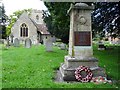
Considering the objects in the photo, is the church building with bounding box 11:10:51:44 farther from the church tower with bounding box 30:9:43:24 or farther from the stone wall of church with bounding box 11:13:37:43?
the church tower with bounding box 30:9:43:24

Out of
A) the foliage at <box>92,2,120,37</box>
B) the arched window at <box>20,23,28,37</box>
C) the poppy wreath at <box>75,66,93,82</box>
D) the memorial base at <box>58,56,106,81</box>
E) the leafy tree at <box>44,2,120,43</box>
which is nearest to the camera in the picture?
the poppy wreath at <box>75,66,93,82</box>

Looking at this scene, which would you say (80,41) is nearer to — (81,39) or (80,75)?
(81,39)

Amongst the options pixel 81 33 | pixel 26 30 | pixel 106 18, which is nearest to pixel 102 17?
pixel 106 18

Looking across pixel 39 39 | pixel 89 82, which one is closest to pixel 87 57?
pixel 89 82

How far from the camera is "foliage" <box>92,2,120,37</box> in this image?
23.2 metres

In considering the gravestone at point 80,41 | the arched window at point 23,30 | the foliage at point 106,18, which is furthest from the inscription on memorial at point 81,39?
the arched window at point 23,30

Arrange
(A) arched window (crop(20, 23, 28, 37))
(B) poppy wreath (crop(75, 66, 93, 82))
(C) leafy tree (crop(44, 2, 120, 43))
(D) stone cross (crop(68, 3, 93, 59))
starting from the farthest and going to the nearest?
(A) arched window (crop(20, 23, 28, 37))
(C) leafy tree (crop(44, 2, 120, 43))
(D) stone cross (crop(68, 3, 93, 59))
(B) poppy wreath (crop(75, 66, 93, 82))

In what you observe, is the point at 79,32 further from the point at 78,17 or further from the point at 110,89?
the point at 110,89

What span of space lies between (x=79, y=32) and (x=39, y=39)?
48.8 m

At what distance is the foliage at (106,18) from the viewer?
23250mm

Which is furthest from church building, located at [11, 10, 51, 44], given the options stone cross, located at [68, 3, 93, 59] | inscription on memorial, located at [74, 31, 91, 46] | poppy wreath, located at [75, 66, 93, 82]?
poppy wreath, located at [75, 66, 93, 82]

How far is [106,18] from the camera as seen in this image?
24.7 metres

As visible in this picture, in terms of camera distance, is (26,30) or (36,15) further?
(36,15)

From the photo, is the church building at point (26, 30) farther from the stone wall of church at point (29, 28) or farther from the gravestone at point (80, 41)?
the gravestone at point (80, 41)
